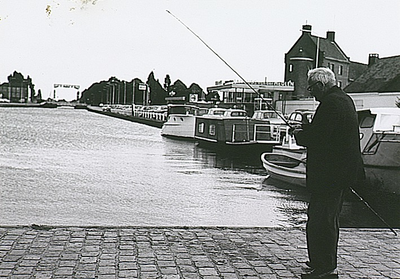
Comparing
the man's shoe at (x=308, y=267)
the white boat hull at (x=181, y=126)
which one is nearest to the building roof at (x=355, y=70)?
the white boat hull at (x=181, y=126)

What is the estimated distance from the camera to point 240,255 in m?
6.66

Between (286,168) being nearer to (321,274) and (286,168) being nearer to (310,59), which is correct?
(321,274)

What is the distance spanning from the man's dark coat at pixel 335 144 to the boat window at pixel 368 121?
45.3ft

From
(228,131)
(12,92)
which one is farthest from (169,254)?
(12,92)

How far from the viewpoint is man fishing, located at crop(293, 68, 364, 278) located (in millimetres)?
5602

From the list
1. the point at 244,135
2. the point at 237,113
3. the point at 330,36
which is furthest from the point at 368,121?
the point at 330,36

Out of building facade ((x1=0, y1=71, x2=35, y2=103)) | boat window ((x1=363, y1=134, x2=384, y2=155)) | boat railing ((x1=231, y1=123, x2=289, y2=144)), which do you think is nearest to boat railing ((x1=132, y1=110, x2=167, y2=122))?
boat railing ((x1=231, y1=123, x2=289, y2=144))

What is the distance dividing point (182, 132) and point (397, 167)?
117ft

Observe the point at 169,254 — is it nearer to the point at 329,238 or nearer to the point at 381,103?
the point at 329,238

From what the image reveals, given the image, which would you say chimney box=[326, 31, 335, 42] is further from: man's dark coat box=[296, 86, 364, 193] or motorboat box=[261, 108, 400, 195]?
man's dark coat box=[296, 86, 364, 193]

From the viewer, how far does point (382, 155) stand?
57.3 feet

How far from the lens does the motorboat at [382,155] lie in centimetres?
1725

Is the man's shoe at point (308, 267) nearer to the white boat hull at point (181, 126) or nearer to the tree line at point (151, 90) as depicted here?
the white boat hull at point (181, 126)

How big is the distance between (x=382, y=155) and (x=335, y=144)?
1263cm
